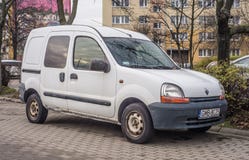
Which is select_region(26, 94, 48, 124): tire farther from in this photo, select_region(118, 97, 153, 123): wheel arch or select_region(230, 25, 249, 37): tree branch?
select_region(230, 25, 249, 37): tree branch

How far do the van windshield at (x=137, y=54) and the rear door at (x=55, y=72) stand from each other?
46.2 inches

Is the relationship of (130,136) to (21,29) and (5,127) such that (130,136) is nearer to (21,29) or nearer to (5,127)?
(5,127)

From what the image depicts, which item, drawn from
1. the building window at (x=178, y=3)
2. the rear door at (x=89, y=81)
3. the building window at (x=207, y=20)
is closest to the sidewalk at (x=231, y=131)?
the rear door at (x=89, y=81)

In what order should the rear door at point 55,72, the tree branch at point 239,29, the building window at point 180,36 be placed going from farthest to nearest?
the building window at point 180,36 → the tree branch at point 239,29 → the rear door at point 55,72

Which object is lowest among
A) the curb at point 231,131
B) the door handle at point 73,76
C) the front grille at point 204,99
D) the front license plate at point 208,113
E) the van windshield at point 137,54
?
the curb at point 231,131

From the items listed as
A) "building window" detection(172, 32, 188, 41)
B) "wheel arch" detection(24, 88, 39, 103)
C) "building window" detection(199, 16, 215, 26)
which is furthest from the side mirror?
"building window" detection(199, 16, 215, 26)

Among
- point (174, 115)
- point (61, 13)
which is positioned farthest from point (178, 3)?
point (174, 115)

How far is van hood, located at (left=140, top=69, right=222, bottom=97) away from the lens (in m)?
7.38

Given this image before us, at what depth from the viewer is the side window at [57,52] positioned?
9.16m

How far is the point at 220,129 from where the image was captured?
29.1ft

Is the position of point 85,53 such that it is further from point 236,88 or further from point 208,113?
point 236,88

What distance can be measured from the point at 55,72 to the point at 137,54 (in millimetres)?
1811

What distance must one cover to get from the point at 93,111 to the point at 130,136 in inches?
40.2

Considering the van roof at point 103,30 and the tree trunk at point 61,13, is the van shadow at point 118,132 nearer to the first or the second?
the van roof at point 103,30
